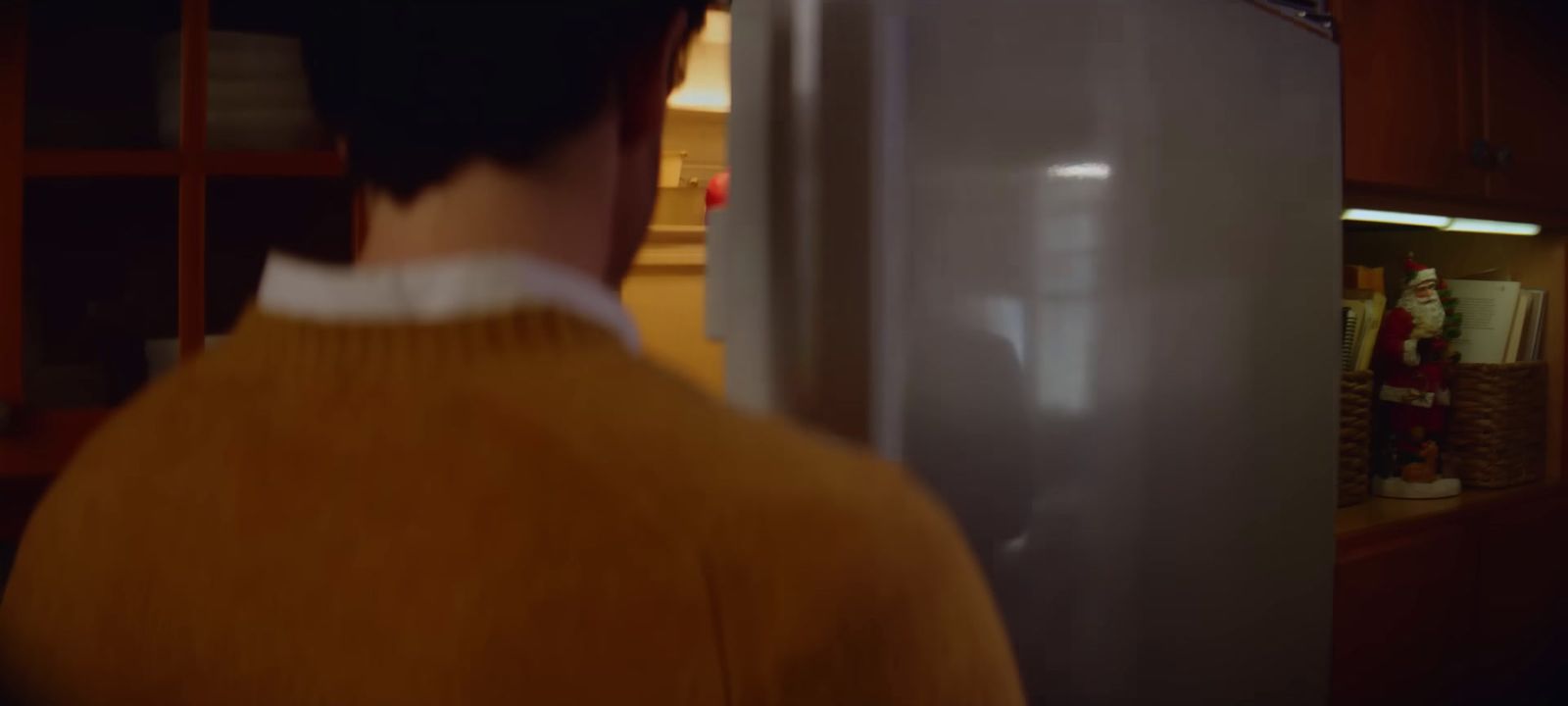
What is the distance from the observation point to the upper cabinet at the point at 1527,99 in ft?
5.24

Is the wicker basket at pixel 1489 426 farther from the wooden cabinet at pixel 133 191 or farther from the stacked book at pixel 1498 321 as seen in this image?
the wooden cabinet at pixel 133 191

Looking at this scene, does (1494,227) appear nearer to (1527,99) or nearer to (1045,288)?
(1527,99)

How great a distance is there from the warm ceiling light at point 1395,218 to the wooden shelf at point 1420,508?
454 mm

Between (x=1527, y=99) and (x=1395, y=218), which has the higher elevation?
(x=1527, y=99)

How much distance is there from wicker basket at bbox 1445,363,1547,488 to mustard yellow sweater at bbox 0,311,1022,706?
1727 millimetres

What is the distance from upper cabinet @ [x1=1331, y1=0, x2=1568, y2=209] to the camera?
139 cm

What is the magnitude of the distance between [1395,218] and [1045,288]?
1224 millimetres

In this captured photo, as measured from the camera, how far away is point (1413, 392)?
1.62 metres

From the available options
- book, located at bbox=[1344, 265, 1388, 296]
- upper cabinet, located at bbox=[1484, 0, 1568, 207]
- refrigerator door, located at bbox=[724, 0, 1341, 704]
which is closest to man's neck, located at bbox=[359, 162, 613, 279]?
refrigerator door, located at bbox=[724, 0, 1341, 704]

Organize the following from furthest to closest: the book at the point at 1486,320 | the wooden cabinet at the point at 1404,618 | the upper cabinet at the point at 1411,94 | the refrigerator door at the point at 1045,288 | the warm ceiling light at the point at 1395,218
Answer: the book at the point at 1486,320 → the warm ceiling light at the point at 1395,218 → the upper cabinet at the point at 1411,94 → the wooden cabinet at the point at 1404,618 → the refrigerator door at the point at 1045,288

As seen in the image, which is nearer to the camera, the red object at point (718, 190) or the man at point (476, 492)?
the man at point (476, 492)

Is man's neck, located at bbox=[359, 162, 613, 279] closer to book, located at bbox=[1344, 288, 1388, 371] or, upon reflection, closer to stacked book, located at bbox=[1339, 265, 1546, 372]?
book, located at bbox=[1344, 288, 1388, 371]

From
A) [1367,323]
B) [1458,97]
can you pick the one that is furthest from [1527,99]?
[1367,323]

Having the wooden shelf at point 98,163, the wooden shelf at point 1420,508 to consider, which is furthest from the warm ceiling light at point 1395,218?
the wooden shelf at point 98,163
